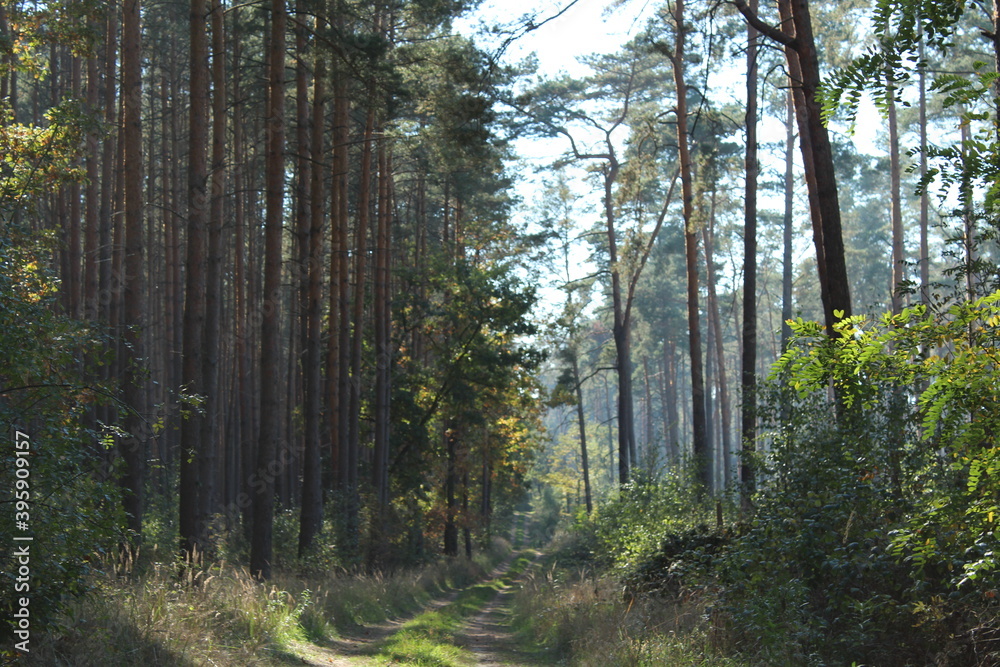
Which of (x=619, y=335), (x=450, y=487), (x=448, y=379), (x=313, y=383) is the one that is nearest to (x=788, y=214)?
(x=619, y=335)

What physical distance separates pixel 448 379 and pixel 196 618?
18.1 metres

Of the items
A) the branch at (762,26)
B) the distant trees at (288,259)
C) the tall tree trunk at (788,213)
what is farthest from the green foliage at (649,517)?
the tall tree trunk at (788,213)

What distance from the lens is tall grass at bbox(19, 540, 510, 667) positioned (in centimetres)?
574

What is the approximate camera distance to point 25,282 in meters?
8.27

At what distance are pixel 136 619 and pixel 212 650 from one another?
970 mm

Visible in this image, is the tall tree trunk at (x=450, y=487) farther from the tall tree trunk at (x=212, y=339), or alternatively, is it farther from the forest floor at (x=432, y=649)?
the tall tree trunk at (x=212, y=339)

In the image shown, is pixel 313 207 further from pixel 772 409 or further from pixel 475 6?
pixel 772 409

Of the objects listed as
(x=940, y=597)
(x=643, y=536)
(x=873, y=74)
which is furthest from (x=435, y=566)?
(x=873, y=74)

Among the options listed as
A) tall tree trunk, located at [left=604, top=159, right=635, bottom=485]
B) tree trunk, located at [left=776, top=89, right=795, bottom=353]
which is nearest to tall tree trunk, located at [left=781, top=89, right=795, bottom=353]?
tree trunk, located at [left=776, top=89, right=795, bottom=353]

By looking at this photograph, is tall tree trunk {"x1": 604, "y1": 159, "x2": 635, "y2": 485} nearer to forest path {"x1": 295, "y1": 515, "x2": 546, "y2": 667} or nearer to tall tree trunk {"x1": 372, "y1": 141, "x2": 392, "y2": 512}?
tall tree trunk {"x1": 372, "y1": 141, "x2": 392, "y2": 512}

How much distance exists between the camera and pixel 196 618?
7504mm

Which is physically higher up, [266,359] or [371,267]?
[371,267]

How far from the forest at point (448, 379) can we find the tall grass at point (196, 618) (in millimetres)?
56

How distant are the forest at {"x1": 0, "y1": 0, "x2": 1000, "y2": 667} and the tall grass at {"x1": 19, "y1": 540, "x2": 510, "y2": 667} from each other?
0.06 m
